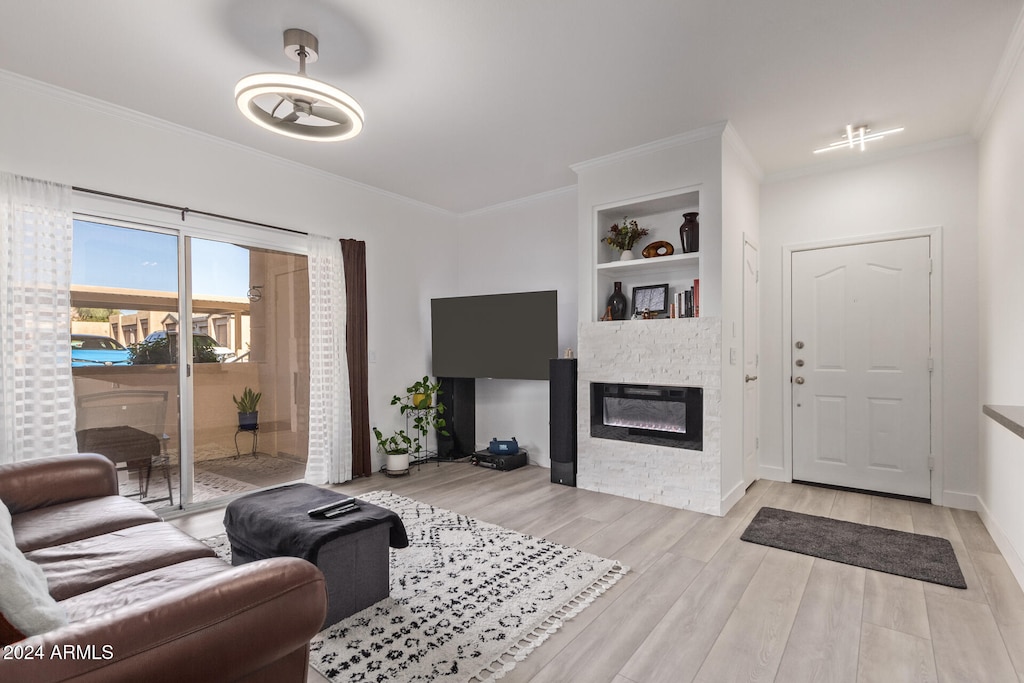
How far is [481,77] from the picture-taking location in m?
2.87

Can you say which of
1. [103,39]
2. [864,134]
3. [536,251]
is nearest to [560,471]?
[536,251]

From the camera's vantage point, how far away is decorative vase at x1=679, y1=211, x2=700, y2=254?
3721mm

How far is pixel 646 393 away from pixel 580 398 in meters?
0.58

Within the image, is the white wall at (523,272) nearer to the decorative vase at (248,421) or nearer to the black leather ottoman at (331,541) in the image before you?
the decorative vase at (248,421)

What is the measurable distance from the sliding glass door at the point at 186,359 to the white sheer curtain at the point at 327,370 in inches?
4.3

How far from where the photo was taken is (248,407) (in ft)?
13.1

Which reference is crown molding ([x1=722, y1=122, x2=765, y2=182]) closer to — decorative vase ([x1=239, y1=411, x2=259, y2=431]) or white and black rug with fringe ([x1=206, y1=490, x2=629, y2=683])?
white and black rug with fringe ([x1=206, y1=490, x2=629, y2=683])

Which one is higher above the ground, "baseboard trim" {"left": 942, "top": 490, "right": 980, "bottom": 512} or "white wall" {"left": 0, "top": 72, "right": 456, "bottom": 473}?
"white wall" {"left": 0, "top": 72, "right": 456, "bottom": 473}

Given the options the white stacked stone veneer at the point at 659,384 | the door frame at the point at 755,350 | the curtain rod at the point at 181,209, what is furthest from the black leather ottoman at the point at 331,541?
the door frame at the point at 755,350

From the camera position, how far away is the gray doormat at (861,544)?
8.70 ft

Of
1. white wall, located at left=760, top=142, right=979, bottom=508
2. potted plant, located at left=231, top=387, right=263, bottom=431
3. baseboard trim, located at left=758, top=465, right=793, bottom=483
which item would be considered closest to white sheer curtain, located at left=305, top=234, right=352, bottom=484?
potted plant, located at left=231, top=387, right=263, bottom=431

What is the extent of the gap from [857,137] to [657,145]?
139 cm

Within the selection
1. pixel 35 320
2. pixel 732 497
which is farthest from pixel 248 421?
pixel 732 497

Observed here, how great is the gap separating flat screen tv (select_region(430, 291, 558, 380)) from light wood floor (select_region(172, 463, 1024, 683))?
148 centimetres
